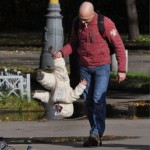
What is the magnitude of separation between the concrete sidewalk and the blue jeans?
30 cm

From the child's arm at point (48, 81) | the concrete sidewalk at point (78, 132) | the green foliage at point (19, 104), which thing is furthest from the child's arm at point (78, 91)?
the green foliage at point (19, 104)

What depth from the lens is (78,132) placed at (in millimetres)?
11086

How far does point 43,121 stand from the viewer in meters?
12.4

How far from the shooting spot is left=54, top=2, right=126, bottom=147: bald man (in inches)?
368

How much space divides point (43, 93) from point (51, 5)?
497 inches

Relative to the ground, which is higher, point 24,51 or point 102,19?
point 102,19

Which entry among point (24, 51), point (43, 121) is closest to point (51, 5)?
point (43, 121)

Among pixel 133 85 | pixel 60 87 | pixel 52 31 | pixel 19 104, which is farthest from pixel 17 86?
pixel 60 87

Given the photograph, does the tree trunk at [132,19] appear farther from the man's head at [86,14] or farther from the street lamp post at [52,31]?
the man's head at [86,14]

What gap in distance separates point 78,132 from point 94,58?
76.6 inches

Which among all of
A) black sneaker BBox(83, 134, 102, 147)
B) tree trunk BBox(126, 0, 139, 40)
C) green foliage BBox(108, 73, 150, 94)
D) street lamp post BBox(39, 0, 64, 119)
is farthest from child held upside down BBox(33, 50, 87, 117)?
tree trunk BBox(126, 0, 139, 40)

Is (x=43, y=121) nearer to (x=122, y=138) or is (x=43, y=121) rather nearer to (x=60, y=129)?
(x=60, y=129)

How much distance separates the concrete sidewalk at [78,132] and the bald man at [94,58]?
0.37m

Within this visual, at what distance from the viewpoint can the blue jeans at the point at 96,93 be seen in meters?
9.41
